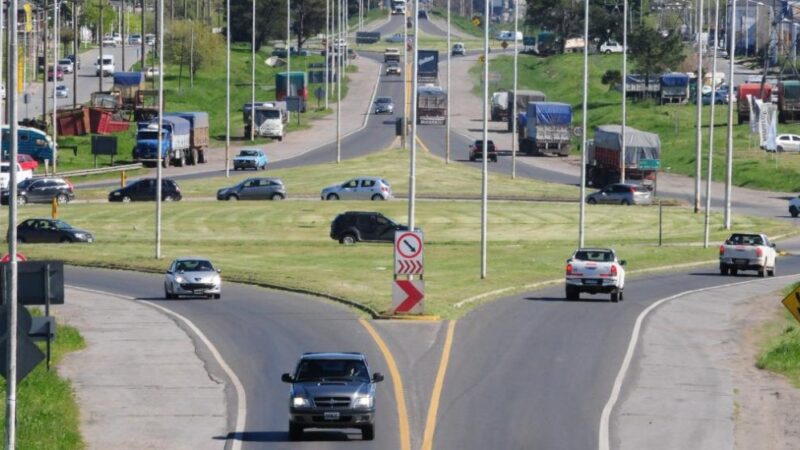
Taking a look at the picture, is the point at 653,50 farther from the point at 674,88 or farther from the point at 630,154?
the point at 630,154

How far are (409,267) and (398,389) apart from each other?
10925mm

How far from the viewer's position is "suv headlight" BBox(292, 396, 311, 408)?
29562mm

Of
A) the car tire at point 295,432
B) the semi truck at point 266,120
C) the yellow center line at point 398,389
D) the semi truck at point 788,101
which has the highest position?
the semi truck at point 788,101

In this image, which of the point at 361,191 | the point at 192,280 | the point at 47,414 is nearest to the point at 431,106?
the point at 361,191

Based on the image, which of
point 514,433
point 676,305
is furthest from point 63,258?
point 514,433

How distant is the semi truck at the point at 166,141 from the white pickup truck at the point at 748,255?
5384 cm

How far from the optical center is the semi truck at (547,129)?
12369 centimetres

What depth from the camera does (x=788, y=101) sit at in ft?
453

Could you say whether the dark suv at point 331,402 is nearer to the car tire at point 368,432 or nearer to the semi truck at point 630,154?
the car tire at point 368,432

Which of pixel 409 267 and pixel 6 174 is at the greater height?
pixel 409 267

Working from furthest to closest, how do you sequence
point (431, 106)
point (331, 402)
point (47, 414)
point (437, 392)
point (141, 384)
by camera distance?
point (431, 106)
point (141, 384)
point (437, 392)
point (47, 414)
point (331, 402)

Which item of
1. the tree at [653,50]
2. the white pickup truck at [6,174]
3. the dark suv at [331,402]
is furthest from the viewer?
the tree at [653,50]

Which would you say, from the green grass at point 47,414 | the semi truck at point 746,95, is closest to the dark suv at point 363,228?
the green grass at point 47,414

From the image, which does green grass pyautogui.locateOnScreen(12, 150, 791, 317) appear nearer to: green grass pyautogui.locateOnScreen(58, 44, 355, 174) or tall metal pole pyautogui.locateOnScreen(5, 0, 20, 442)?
green grass pyautogui.locateOnScreen(58, 44, 355, 174)
